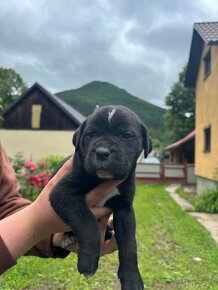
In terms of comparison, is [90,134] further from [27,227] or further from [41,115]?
[41,115]

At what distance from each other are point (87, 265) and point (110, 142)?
2.42 ft

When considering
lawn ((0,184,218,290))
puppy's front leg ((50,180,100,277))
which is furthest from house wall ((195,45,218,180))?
puppy's front leg ((50,180,100,277))

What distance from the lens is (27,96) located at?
32.5 metres

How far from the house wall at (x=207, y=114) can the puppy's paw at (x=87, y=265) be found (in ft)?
43.4

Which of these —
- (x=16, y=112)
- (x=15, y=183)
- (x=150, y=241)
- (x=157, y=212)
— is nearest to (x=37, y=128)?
(x=16, y=112)

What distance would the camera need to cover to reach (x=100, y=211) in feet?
8.55

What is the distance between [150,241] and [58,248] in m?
5.51

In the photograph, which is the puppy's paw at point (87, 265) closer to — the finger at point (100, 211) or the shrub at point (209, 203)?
the finger at point (100, 211)

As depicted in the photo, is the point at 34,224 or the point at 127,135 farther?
the point at 127,135

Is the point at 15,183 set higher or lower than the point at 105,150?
lower

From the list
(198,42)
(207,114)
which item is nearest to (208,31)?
(207,114)

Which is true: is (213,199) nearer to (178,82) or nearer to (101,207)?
(101,207)

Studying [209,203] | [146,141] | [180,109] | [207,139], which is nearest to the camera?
[146,141]

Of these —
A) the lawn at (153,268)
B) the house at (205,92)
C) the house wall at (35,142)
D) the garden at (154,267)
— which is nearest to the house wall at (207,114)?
the house at (205,92)
